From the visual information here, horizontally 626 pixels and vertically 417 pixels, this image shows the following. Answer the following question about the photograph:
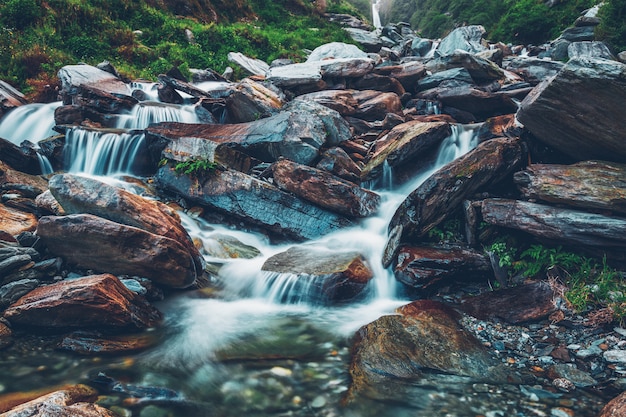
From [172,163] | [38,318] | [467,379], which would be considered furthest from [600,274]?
[172,163]

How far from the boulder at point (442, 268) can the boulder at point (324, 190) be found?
2.16m

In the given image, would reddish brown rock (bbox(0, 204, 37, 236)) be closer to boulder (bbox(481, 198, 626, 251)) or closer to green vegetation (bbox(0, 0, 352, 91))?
boulder (bbox(481, 198, 626, 251))

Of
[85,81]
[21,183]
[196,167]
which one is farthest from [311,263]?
[85,81]

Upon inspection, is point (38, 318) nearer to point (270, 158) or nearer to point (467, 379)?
point (467, 379)

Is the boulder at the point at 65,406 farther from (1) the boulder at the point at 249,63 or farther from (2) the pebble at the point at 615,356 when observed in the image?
(1) the boulder at the point at 249,63

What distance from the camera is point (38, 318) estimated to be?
4.44 meters

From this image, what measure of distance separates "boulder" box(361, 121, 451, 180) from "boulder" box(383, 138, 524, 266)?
2132 mm

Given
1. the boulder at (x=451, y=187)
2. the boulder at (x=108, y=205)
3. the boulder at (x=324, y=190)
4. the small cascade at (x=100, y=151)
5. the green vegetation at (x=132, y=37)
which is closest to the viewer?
the boulder at (x=108, y=205)

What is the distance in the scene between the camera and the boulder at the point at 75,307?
174 inches

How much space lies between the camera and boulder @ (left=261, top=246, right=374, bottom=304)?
6195 mm

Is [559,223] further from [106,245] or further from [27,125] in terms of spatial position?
[27,125]

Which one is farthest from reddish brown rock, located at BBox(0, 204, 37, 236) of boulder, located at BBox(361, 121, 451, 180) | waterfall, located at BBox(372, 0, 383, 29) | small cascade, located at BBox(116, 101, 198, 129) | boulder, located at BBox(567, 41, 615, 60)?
waterfall, located at BBox(372, 0, 383, 29)

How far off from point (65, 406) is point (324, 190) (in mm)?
6163

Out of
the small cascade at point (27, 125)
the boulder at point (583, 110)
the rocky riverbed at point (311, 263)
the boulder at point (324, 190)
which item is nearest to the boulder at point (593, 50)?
the rocky riverbed at point (311, 263)
